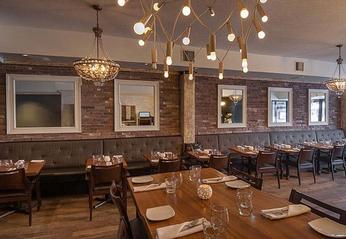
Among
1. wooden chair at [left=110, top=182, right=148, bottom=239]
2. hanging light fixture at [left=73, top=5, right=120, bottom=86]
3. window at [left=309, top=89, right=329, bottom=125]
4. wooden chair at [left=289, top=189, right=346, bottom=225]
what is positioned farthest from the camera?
window at [left=309, top=89, right=329, bottom=125]

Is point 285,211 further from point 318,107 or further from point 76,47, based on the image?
point 318,107

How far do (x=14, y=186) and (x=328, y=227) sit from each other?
3.49 metres

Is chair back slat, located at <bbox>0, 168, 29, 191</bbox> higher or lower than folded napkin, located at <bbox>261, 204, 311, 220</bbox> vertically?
lower

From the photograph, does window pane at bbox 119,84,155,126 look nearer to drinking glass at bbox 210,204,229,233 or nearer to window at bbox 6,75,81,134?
window at bbox 6,75,81,134

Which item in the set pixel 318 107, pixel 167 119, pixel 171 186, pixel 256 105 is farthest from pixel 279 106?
pixel 171 186

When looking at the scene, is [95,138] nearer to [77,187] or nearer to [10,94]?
[77,187]

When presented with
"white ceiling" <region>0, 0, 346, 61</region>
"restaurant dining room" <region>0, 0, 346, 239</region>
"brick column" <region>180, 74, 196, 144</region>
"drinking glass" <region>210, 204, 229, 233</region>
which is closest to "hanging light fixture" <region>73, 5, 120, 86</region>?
"restaurant dining room" <region>0, 0, 346, 239</region>

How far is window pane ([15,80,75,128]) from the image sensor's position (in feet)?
15.5

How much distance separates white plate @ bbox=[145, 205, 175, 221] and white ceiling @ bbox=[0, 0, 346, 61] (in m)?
2.37

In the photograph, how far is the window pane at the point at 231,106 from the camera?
6.41 metres

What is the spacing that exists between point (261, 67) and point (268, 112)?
1.71m

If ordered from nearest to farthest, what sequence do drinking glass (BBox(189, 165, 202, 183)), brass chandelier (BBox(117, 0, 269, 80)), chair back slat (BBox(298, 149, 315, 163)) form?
brass chandelier (BBox(117, 0, 269, 80)) < drinking glass (BBox(189, 165, 202, 183)) < chair back slat (BBox(298, 149, 315, 163))

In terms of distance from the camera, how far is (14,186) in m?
3.19

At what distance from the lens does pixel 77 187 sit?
4660mm
